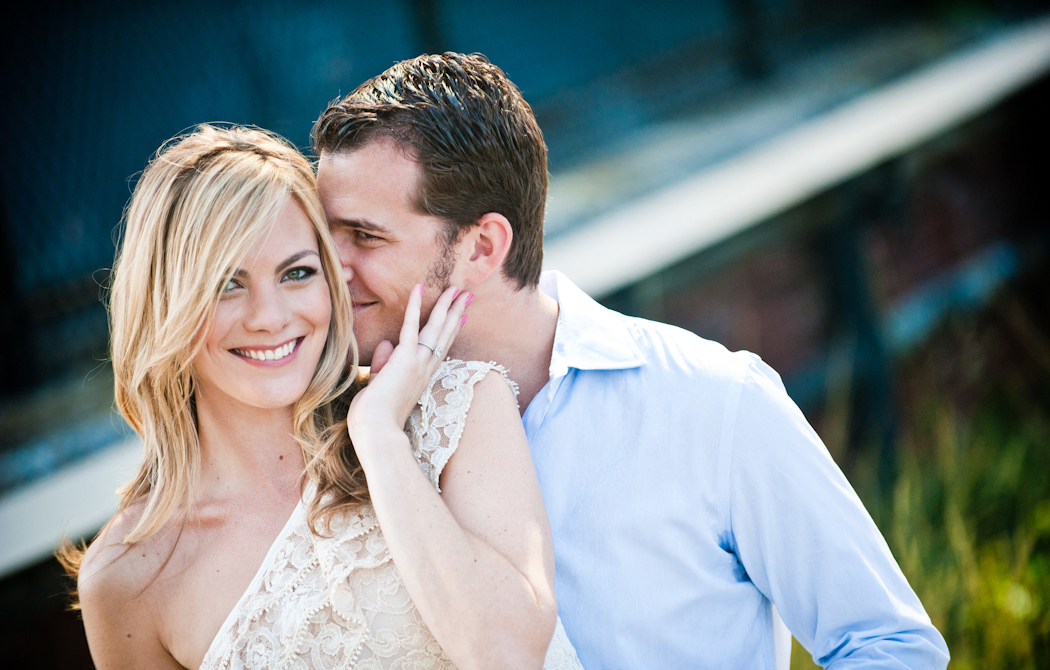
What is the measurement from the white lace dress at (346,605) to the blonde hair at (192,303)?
0.09m

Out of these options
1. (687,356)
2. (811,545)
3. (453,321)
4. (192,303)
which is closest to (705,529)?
(811,545)

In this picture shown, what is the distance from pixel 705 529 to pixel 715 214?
2.56m

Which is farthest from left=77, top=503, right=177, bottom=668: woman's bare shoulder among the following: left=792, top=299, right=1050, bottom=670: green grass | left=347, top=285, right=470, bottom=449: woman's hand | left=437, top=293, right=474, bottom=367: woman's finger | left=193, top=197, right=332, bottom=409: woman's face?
left=792, top=299, right=1050, bottom=670: green grass

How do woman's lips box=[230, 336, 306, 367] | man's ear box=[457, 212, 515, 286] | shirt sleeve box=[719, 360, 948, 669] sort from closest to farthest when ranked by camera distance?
shirt sleeve box=[719, 360, 948, 669] < woman's lips box=[230, 336, 306, 367] < man's ear box=[457, 212, 515, 286]

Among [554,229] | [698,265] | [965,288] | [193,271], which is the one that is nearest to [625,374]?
[193,271]

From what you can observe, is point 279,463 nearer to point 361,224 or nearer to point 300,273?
point 300,273

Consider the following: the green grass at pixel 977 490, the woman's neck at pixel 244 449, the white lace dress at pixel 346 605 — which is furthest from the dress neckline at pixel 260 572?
the green grass at pixel 977 490

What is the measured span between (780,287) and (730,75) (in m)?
2.48

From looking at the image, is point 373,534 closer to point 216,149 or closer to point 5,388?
point 216,149

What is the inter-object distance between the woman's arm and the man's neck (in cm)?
33

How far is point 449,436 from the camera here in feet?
5.67

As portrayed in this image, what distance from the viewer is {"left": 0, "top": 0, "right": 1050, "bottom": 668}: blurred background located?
133 inches

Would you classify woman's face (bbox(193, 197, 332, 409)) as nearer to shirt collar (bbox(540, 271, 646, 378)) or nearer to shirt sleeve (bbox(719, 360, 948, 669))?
shirt collar (bbox(540, 271, 646, 378))

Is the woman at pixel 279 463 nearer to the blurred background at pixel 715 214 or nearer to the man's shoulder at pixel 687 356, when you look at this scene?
the man's shoulder at pixel 687 356
